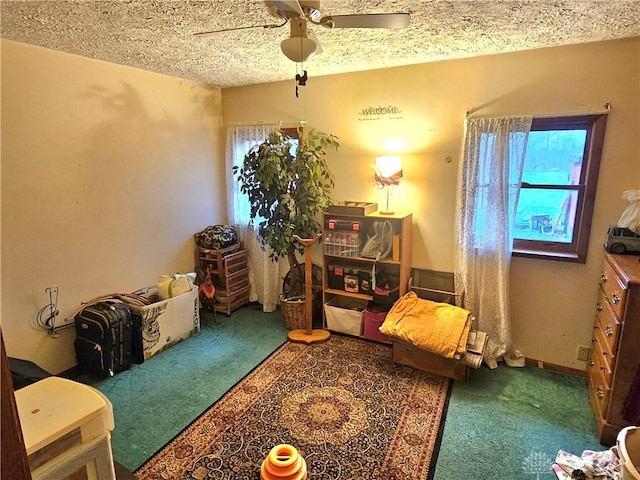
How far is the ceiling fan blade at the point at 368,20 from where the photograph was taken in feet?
5.33

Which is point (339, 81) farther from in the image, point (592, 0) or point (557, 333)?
point (557, 333)

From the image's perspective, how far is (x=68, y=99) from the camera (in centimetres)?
268

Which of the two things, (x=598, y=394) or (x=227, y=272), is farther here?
(x=227, y=272)

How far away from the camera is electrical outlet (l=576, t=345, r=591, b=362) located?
2.74 m

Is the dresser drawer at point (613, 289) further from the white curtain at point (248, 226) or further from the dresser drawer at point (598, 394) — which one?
the white curtain at point (248, 226)

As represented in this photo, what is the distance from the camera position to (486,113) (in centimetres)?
283

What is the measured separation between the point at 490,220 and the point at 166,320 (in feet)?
9.21

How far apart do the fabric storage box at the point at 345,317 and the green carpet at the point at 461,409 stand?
0.58 meters

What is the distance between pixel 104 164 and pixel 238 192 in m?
1.37

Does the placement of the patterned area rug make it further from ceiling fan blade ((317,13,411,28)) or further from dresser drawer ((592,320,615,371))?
ceiling fan blade ((317,13,411,28))

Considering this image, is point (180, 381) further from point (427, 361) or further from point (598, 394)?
point (598, 394)

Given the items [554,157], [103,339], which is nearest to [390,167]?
[554,157]

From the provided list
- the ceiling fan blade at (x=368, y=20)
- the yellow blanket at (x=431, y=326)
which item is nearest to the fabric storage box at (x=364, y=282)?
the yellow blanket at (x=431, y=326)

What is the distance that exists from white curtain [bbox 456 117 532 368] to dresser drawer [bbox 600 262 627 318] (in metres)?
0.60
